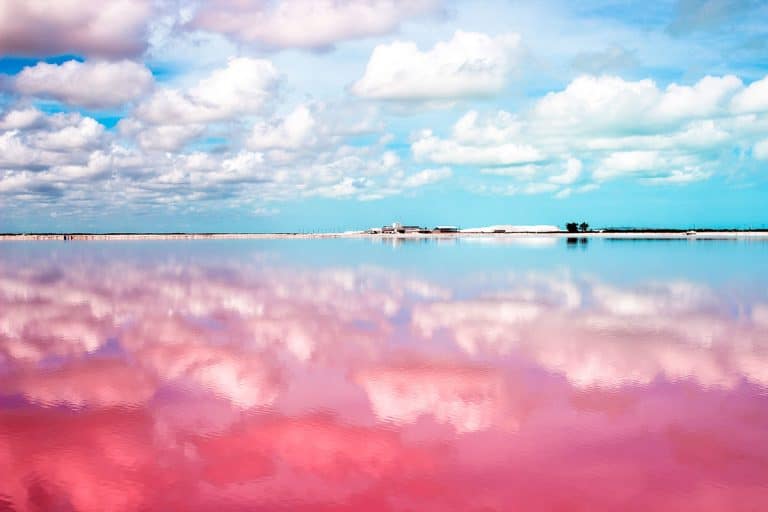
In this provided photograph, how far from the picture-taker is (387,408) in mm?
12688

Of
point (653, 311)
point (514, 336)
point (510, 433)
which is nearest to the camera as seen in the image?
point (510, 433)

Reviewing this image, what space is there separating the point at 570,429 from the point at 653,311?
1626 centimetres

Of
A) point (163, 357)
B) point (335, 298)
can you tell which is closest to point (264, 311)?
point (335, 298)

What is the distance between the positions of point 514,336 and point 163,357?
1038 centimetres

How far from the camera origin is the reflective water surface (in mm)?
9062

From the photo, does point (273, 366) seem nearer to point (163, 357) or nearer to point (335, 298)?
point (163, 357)

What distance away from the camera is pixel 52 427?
11.7m

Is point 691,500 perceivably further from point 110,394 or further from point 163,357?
point 163,357

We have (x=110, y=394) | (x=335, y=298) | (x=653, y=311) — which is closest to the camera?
(x=110, y=394)

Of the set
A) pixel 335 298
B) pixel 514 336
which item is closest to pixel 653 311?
pixel 514 336

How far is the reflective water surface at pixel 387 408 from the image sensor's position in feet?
29.7

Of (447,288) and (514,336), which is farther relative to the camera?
(447,288)

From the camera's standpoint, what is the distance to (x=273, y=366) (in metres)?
16.4

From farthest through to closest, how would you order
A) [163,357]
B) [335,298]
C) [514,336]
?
[335,298] → [514,336] → [163,357]
